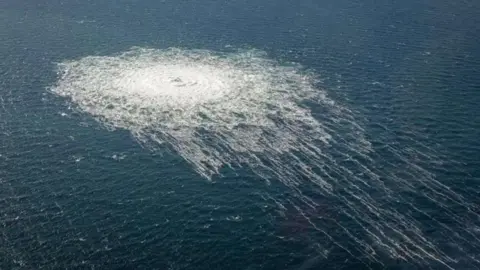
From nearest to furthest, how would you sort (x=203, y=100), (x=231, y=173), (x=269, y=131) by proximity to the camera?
(x=231, y=173)
(x=269, y=131)
(x=203, y=100)

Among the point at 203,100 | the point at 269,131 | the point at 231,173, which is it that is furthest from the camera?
the point at 203,100

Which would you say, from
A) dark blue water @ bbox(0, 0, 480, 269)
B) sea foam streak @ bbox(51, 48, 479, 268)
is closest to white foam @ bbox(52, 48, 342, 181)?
sea foam streak @ bbox(51, 48, 479, 268)

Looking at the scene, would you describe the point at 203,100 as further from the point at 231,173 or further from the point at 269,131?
the point at 231,173

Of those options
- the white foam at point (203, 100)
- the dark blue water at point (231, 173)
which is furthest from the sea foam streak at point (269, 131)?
the dark blue water at point (231, 173)

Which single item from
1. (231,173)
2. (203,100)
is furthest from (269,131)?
(203,100)

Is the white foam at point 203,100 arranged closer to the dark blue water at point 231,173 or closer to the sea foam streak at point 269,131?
the sea foam streak at point 269,131

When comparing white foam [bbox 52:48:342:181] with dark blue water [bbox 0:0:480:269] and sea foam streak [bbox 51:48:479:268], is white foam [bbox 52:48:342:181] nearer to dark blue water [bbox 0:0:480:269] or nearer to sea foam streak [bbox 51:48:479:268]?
sea foam streak [bbox 51:48:479:268]
